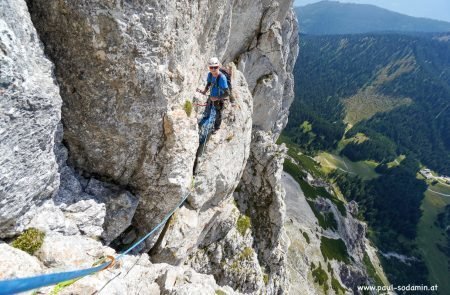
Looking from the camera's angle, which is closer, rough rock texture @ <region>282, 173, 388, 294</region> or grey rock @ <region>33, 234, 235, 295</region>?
grey rock @ <region>33, 234, 235, 295</region>

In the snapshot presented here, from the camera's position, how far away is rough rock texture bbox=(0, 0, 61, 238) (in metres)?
9.57

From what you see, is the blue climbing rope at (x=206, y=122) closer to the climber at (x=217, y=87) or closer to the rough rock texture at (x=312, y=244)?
the climber at (x=217, y=87)

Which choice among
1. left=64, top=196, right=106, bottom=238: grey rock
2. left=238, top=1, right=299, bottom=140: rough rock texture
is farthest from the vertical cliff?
left=238, top=1, right=299, bottom=140: rough rock texture

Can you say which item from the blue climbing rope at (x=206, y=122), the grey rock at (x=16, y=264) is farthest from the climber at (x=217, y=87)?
the grey rock at (x=16, y=264)

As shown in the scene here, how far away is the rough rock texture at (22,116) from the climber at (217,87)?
33.7 ft

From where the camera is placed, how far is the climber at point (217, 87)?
20061mm

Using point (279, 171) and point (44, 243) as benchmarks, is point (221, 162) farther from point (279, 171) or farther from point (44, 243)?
point (279, 171)

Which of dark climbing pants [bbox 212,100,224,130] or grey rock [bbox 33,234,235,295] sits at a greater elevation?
dark climbing pants [bbox 212,100,224,130]

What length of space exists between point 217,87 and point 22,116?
1344 cm

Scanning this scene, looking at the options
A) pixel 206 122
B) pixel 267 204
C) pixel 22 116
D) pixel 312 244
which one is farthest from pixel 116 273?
pixel 312 244

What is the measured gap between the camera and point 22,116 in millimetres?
10258

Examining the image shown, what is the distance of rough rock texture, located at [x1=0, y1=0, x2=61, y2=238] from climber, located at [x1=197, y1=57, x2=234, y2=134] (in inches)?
404

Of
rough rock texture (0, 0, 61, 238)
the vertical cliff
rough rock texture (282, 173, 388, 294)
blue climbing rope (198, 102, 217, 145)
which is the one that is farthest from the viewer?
rough rock texture (282, 173, 388, 294)

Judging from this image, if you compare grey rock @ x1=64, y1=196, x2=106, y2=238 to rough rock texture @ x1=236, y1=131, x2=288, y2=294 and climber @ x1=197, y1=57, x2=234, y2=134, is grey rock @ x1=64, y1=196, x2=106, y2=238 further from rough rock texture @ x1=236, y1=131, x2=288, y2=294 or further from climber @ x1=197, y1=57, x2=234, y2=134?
rough rock texture @ x1=236, y1=131, x2=288, y2=294
